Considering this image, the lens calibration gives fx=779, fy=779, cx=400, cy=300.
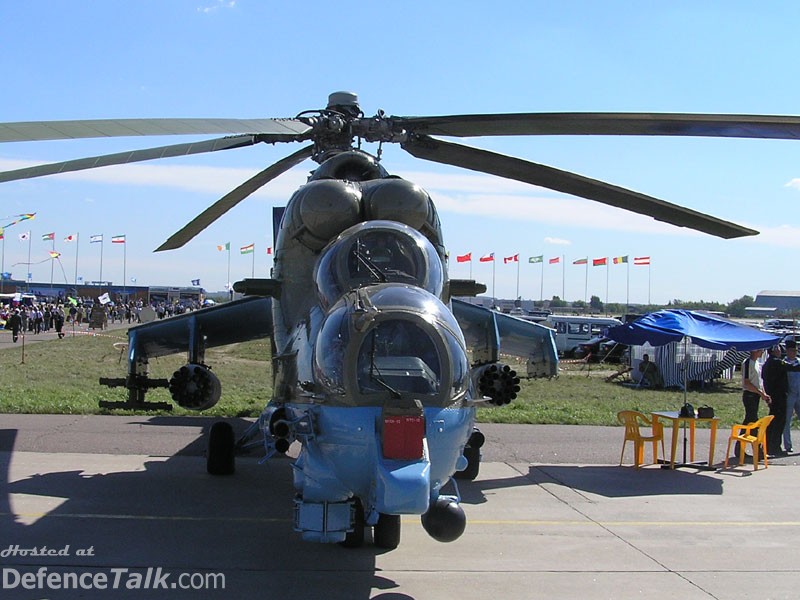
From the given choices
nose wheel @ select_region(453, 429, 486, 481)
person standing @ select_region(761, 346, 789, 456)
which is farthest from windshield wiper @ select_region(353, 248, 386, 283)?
person standing @ select_region(761, 346, 789, 456)

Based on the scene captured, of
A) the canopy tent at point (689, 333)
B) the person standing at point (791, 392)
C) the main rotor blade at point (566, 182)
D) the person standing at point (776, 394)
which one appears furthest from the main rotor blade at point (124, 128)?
the person standing at point (791, 392)

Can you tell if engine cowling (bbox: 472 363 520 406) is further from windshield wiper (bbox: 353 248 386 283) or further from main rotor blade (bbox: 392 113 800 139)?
windshield wiper (bbox: 353 248 386 283)

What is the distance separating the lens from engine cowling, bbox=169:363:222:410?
9.22 m

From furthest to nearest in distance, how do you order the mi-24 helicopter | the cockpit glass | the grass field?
the grass field
the cockpit glass
the mi-24 helicopter

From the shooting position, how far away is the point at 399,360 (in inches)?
218

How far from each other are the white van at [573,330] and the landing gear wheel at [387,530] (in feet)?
98.1

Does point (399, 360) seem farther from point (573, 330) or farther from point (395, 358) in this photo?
point (573, 330)

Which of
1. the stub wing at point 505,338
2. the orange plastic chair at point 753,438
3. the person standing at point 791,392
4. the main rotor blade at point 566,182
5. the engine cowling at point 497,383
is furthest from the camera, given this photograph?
the person standing at point 791,392

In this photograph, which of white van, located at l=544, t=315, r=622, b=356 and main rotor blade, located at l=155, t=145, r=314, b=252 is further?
white van, located at l=544, t=315, r=622, b=356

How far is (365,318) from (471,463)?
5.00m

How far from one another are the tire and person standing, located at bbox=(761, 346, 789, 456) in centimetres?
565

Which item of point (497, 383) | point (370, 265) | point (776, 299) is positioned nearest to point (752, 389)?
point (497, 383)

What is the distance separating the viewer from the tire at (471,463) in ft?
32.4

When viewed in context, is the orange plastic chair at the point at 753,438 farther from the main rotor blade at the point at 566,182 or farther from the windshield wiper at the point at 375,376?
the windshield wiper at the point at 375,376
